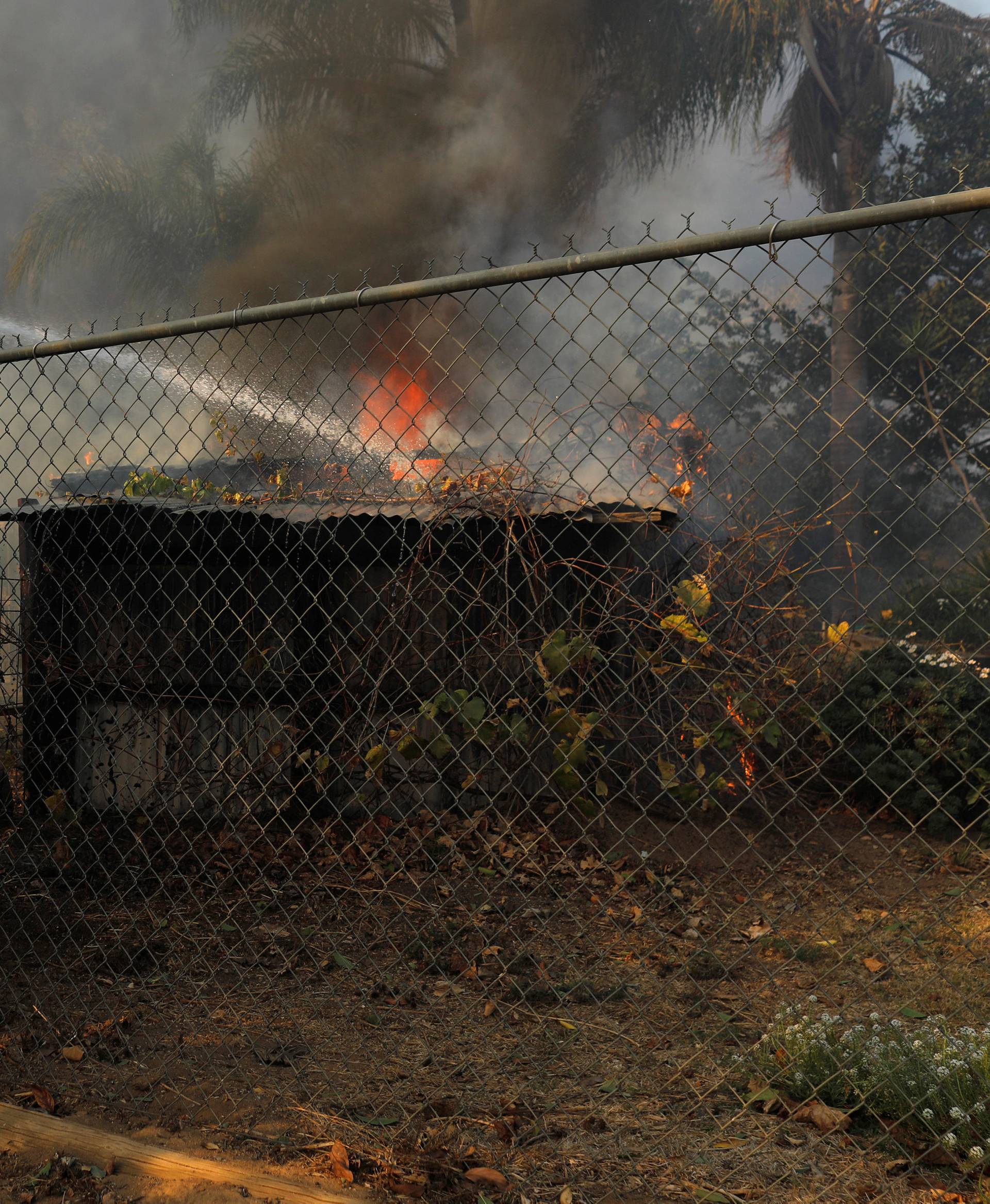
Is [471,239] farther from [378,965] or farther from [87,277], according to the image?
[378,965]

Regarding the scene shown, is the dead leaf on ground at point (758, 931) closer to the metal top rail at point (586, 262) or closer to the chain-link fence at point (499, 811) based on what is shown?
the chain-link fence at point (499, 811)

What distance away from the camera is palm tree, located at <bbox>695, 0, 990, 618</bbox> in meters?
18.0

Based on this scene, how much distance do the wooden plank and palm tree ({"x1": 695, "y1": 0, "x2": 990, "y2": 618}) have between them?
1662 centimetres

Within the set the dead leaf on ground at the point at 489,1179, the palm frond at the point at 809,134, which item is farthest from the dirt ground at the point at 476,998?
the palm frond at the point at 809,134

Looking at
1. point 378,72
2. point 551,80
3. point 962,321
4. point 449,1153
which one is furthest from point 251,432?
point 449,1153

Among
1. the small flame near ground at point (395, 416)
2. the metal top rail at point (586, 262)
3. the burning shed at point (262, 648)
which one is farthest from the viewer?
the small flame near ground at point (395, 416)

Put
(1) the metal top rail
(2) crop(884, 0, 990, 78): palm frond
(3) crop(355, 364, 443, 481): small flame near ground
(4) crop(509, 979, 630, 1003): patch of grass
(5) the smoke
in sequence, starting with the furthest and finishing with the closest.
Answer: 1. (5) the smoke
2. (2) crop(884, 0, 990, 78): palm frond
3. (3) crop(355, 364, 443, 481): small flame near ground
4. (4) crop(509, 979, 630, 1003): patch of grass
5. (1) the metal top rail

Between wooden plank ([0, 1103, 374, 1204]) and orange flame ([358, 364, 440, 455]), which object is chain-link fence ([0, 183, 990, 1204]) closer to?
wooden plank ([0, 1103, 374, 1204])

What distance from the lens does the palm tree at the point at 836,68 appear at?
18.0 m

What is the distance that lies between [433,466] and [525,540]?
486 centimetres

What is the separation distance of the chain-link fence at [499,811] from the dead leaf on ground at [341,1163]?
A: 16mm

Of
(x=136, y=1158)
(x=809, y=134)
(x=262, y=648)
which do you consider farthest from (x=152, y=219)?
(x=136, y=1158)

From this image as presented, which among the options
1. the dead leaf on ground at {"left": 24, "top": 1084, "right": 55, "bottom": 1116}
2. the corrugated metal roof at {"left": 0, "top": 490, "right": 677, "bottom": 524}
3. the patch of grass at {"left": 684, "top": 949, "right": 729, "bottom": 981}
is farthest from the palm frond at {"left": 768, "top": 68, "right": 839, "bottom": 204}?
the dead leaf on ground at {"left": 24, "top": 1084, "right": 55, "bottom": 1116}

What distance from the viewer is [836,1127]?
3.09 meters
